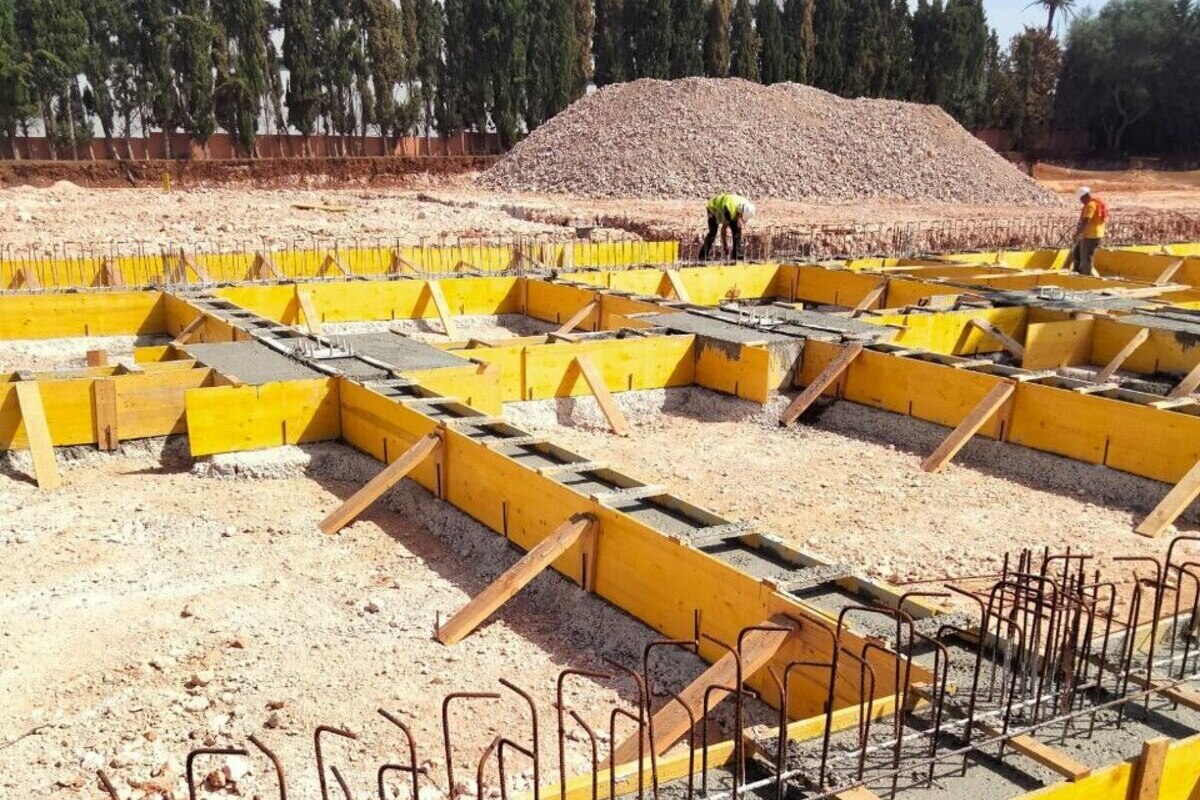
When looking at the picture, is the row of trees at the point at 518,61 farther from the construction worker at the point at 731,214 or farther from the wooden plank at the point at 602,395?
the wooden plank at the point at 602,395

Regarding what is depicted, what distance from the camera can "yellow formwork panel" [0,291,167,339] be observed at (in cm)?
1179

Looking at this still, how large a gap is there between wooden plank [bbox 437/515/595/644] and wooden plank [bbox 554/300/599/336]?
6.54m

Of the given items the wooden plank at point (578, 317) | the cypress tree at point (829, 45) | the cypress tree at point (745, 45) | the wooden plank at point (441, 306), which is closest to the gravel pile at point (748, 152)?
the cypress tree at point (745, 45)

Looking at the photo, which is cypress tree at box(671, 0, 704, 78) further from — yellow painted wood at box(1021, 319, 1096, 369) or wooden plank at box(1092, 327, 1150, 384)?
wooden plank at box(1092, 327, 1150, 384)

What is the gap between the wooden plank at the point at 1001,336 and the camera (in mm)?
11594

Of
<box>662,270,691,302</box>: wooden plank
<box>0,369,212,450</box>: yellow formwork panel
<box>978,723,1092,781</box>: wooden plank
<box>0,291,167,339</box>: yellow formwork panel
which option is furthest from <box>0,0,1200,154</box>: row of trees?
<box>978,723,1092,781</box>: wooden plank

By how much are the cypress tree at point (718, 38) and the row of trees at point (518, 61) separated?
0.09 m

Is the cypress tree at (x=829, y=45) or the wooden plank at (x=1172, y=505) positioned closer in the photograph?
the wooden plank at (x=1172, y=505)

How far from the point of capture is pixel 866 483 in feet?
27.9

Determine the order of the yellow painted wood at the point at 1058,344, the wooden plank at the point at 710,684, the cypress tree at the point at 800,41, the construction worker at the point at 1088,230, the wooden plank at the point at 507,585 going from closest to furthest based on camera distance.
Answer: the wooden plank at the point at 710,684
the wooden plank at the point at 507,585
the yellow painted wood at the point at 1058,344
the construction worker at the point at 1088,230
the cypress tree at the point at 800,41

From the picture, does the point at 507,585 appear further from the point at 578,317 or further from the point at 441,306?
the point at 441,306

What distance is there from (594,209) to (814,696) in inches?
928

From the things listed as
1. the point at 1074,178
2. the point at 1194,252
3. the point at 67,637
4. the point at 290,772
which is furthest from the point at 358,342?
the point at 1074,178

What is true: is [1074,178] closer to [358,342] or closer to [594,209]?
[594,209]
